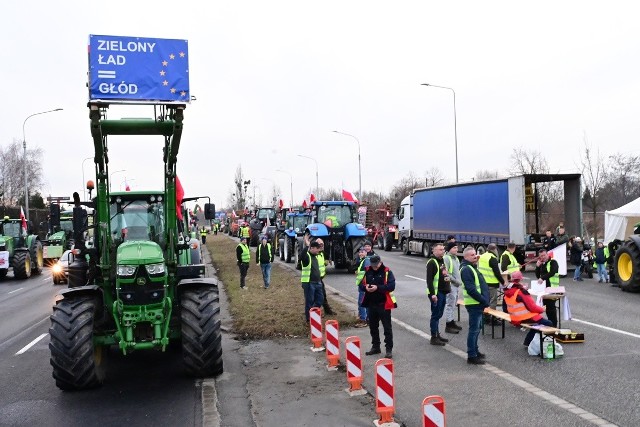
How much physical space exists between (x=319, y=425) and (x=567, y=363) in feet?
13.8

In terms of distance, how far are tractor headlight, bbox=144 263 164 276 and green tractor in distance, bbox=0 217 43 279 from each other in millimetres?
20175

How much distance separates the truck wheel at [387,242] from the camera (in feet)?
131

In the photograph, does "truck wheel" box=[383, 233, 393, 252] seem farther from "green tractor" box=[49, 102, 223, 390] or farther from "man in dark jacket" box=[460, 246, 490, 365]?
"green tractor" box=[49, 102, 223, 390]

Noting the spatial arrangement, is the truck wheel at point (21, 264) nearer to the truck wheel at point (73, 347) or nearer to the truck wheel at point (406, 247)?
the truck wheel at point (406, 247)

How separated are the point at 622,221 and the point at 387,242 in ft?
67.5

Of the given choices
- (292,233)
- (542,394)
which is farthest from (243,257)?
(292,233)

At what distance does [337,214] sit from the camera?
76.6 ft

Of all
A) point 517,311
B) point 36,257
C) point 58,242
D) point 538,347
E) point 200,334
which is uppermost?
point 58,242

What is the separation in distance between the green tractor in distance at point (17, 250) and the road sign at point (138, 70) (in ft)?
64.3

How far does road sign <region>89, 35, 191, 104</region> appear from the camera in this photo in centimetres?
828

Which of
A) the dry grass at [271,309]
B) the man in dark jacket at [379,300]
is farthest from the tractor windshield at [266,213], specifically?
the man in dark jacket at [379,300]

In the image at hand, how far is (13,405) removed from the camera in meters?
7.40

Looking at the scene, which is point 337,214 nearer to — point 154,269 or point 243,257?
point 243,257

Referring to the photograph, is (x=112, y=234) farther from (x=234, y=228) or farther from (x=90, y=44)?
(x=234, y=228)
